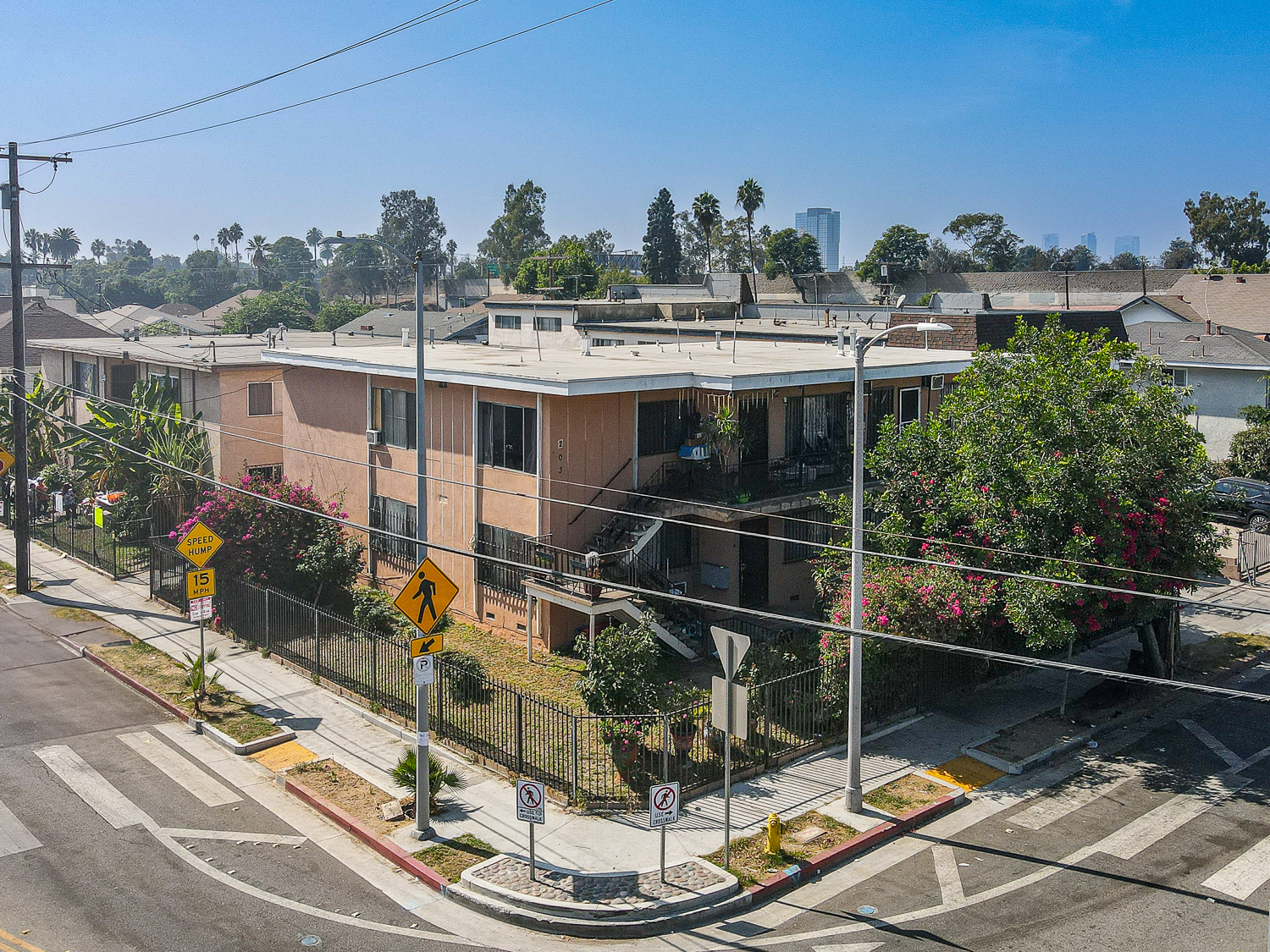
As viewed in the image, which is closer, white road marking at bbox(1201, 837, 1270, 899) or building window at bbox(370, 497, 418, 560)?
white road marking at bbox(1201, 837, 1270, 899)

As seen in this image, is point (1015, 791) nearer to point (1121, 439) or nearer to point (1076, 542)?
point (1076, 542)

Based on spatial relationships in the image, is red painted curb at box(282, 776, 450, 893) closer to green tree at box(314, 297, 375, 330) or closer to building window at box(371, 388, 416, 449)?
building window at box(371, 388, 416, 449)

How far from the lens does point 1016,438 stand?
19641mm

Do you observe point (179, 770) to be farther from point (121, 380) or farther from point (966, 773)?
point (121, 380)

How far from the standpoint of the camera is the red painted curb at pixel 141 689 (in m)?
20.2

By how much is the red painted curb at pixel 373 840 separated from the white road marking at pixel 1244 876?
995 centimetres

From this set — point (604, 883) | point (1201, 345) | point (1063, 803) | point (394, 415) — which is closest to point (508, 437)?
point (394, 415)

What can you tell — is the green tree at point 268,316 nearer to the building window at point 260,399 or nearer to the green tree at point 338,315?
the green tree at point 338,315

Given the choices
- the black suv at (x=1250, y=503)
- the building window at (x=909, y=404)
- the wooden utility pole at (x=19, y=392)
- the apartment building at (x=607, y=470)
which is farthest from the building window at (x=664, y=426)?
the black suv at (x=1250, y=503)

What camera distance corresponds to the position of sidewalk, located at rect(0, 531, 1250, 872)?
608 inches

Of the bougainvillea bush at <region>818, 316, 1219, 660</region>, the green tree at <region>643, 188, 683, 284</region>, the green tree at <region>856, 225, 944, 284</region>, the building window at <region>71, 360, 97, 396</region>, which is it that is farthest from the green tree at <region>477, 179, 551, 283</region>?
the bougainvillea bush at <region>818, 316, 1219, 660</region>

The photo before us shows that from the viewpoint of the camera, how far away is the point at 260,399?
122 ft

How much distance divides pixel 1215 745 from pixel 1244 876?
5457mm

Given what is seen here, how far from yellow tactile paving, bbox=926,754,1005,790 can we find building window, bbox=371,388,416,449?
50.9 ft
